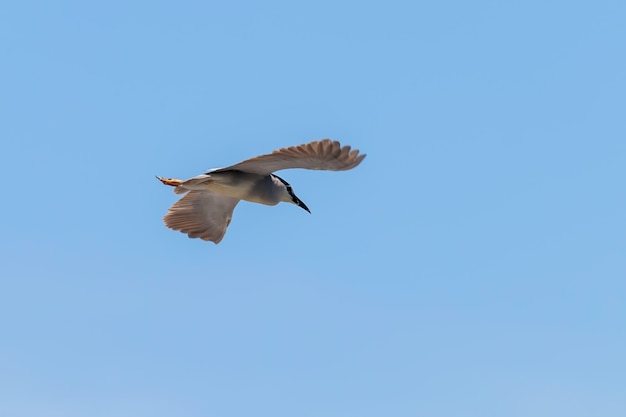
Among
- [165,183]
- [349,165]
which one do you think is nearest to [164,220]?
[165,183]

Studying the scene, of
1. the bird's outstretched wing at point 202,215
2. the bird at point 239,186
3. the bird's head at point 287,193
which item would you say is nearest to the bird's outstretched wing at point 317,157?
the bird at point 239,186

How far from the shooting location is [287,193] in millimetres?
26234

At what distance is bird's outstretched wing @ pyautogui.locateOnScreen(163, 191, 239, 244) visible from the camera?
28109mm

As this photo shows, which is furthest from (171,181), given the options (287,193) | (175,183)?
(287,193)

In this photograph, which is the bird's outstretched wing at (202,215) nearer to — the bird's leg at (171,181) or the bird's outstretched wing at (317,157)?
the bird's leg at (171,181)

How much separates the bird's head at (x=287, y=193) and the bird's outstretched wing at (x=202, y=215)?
83.4 inches

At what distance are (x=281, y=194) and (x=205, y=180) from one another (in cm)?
184

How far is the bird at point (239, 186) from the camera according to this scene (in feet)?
72.4

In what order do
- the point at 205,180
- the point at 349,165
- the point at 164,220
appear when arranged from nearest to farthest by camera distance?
1. the point at 349,165
2. the point at 205,180
3. the point at 164,220

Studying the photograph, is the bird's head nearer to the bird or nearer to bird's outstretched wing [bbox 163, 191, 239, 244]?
the bird

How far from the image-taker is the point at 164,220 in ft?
92.7

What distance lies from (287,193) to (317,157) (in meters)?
4.12

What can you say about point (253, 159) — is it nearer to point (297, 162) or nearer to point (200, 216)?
point (297, 162)

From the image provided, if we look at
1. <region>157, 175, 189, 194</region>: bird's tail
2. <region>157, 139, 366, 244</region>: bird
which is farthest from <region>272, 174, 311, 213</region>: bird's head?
<region>157, 175, 189, 194</region>: bird's tail
